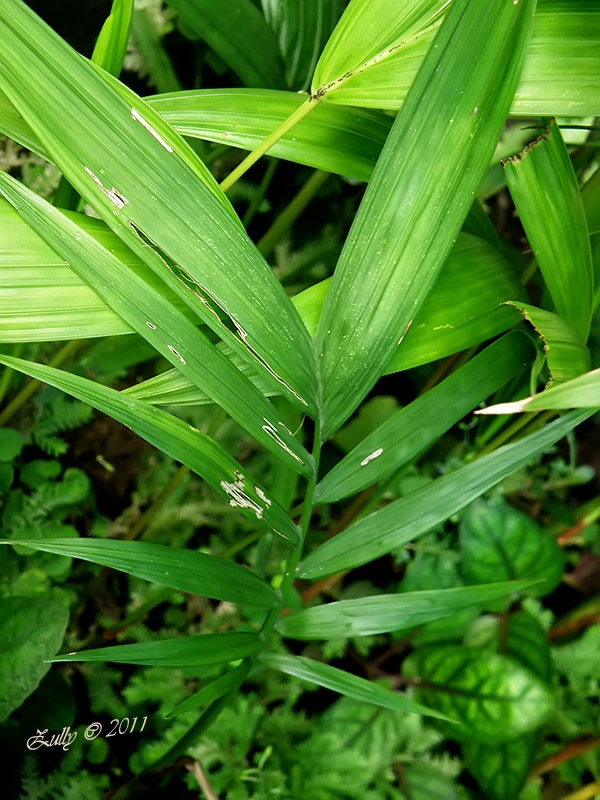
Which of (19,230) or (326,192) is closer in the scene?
(19,230)

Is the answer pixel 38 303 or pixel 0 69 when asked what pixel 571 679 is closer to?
pixel 38 303

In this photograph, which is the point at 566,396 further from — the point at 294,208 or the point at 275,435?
the point at 294,208

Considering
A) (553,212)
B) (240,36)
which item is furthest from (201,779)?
(240,36)

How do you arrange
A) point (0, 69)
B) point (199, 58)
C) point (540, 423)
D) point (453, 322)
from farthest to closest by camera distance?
point (199, 58), point (540, 423), point (453, 322), point (0, 69)

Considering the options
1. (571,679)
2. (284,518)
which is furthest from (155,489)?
(571,679)

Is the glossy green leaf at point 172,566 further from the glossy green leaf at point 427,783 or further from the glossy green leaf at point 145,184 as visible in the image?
the glossy green leaf at point 427,783

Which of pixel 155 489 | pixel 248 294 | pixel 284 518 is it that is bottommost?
pixel 155 489
